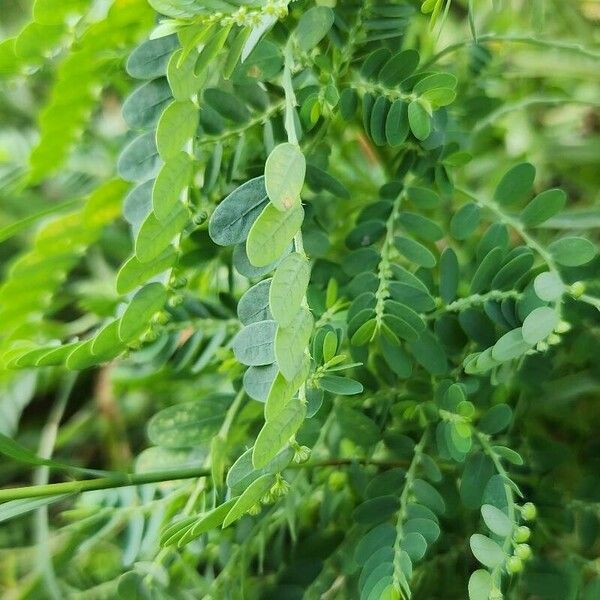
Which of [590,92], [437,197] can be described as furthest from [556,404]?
[590,92]

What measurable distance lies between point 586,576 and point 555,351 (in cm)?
17

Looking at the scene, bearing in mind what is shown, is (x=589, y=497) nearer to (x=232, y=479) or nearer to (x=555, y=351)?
(x=555, y=351)

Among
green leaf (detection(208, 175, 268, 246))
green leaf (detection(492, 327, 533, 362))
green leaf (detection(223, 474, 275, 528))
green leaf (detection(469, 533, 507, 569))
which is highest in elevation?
green leaf (detection(208, 175, 268, 246))

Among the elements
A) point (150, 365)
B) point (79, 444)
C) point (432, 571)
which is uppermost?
point (150, 365)

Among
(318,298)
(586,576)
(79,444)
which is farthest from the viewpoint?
(79,444)

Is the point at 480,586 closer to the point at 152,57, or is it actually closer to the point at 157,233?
the point at 157,233

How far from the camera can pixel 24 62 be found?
21.5 inches

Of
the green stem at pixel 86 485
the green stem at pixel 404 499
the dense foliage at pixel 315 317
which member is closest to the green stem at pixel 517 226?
the dense foliage at pixel 315 317

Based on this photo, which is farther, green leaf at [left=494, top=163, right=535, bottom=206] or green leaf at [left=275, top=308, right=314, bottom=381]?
green leaf at [left=494, top=163, right=535, bottom=206]

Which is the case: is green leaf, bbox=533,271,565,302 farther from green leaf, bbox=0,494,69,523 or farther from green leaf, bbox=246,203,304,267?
green leaf, bbox=0,494,69,523

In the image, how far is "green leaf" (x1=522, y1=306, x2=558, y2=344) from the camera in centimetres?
40

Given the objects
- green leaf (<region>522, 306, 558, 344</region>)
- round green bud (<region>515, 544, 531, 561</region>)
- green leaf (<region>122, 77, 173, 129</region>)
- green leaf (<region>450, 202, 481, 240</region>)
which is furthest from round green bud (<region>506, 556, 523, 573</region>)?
green leaf (<region>122, 77, 173, 129</region>)

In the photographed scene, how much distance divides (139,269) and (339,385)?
0.44ft

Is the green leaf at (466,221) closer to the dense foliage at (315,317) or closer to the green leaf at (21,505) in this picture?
the dense foliage at (315,317)
